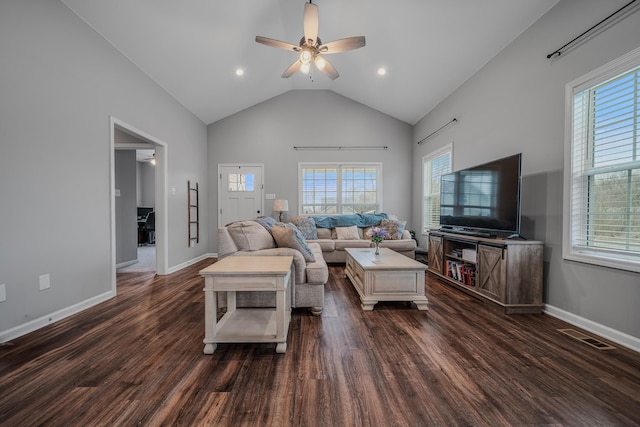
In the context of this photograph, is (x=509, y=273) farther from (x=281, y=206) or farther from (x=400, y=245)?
(x=281, y=206)

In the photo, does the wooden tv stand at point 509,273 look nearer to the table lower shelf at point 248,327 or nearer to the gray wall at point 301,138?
the table lower shelf at point 248,327

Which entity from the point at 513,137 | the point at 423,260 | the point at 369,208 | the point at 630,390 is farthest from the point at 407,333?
the point at 369,208

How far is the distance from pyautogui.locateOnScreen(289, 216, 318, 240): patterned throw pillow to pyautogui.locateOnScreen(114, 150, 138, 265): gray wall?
3148mm

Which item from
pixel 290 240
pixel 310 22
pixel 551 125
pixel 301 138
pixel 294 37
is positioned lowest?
pixel 290 240

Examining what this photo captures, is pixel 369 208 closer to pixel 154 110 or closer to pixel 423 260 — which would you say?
pixel 423 260

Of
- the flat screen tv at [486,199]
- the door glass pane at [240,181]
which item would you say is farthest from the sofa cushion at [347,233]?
the door glass pane at [240,181]

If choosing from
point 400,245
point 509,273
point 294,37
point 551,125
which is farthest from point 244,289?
point 294,37

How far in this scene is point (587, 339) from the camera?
6.25 ft

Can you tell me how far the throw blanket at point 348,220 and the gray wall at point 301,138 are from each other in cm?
62

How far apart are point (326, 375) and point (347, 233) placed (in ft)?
11.9

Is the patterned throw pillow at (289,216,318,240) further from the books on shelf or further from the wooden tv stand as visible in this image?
the wooden tv stand

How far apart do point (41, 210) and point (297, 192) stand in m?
4.05

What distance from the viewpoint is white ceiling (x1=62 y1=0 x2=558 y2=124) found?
2664 millimetres

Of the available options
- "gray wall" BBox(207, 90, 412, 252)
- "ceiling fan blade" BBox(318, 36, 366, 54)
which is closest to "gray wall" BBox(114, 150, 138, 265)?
"gray wall" BBox(207, 90, 412, 252)
